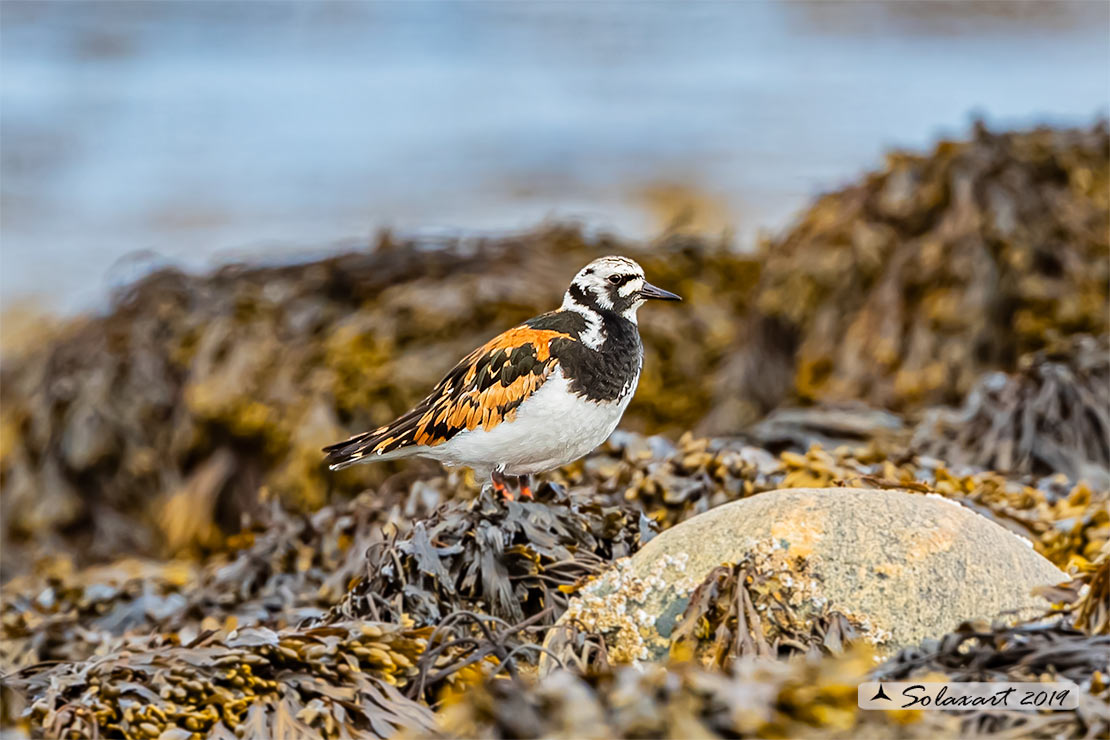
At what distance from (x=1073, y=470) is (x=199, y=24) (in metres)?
15.2

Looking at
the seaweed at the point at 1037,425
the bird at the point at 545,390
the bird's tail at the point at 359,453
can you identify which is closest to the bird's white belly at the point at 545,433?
the bird at the point at 545,390

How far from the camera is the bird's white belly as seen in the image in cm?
260

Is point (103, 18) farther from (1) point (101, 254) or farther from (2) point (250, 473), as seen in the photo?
(2) point (250, 473)

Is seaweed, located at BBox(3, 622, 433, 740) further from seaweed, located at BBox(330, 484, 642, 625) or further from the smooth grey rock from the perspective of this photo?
the smooth grey rock

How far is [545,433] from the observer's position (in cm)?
261

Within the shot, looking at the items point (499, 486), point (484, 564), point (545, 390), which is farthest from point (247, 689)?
point (545, 390)

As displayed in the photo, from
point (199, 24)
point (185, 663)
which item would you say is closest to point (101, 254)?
point (199, 24)

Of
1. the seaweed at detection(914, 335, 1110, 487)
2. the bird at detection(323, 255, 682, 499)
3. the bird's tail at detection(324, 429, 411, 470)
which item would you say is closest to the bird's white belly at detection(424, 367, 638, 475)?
the bird at detection(323, 255, 682, 499)

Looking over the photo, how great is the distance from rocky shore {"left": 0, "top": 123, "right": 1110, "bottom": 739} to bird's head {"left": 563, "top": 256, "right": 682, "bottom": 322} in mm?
505

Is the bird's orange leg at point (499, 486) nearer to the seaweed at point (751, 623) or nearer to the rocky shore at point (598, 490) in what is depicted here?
the rocky shore at point (598, 490)

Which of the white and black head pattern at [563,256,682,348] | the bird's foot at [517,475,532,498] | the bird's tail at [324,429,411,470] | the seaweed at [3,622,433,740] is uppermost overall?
the white and black head pattern at [563,256,682,348]

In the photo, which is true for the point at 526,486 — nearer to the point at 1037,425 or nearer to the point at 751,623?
the point at 751,623

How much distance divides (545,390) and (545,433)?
9 centimetres

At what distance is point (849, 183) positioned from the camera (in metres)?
6.14
